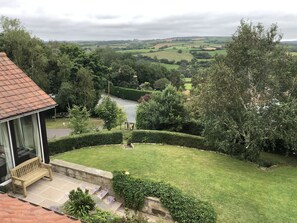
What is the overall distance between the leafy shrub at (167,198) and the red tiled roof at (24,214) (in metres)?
3.93

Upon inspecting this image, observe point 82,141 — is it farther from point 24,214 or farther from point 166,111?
point 24,214

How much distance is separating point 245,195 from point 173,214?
11.0 ft

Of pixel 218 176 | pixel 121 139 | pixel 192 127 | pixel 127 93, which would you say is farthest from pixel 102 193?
pixel 127 93

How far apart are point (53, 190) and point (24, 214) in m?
4.57

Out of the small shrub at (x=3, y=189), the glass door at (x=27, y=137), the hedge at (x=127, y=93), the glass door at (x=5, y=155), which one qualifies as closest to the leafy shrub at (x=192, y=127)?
the glass door at (x=27, y=137)

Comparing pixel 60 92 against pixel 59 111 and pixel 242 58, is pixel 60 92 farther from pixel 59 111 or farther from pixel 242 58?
pixel 242 58

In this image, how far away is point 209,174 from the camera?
12.0m

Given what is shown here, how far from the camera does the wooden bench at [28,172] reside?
8953mm

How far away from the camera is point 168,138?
18156mm

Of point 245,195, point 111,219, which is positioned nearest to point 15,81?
point 111,219

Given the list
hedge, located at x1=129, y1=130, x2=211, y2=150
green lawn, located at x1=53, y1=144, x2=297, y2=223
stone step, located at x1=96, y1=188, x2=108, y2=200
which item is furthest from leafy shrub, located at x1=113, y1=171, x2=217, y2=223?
hedge, located at x1=129, y1=130, x2=211, y2=150

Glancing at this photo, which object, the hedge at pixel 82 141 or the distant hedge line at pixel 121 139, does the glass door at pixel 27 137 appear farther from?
the distant hedge line at pixel 121 139

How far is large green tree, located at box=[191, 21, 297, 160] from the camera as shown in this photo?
13.9 m

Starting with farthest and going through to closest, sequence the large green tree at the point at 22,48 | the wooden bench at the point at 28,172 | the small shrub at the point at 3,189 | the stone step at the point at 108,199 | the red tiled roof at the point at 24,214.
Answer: the large green tree at the point at 22,48 < the stone step at the point at 108,199 < the wooden bench at the point at 28,172 < the small shrub at the point at 3,189 < the red tiled roof at the point at 24,214
